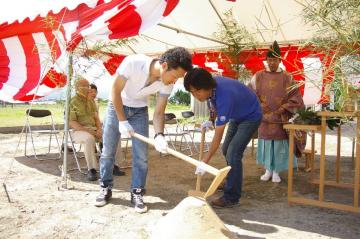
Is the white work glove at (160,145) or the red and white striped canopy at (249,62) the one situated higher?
the red and white striped canopy at (249,62)

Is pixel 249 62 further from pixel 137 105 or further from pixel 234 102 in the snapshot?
pixel 137 105

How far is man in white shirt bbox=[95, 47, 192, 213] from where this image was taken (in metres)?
2.81

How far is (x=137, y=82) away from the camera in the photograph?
3104mm

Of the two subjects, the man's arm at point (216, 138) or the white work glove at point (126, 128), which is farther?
the white work glove at point (126, 128)

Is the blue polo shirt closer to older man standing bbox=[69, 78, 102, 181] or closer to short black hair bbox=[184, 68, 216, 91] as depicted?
short black hair bbox=[184, 68, 216, 91]

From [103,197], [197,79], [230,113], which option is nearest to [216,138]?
[230,113]

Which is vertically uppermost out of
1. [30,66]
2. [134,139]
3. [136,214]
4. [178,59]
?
[30,66]

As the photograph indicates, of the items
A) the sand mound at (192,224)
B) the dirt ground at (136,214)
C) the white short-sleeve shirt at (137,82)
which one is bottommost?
the dirt ground at (136,214)

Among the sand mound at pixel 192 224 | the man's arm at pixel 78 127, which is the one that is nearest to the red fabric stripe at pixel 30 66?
the man's arm at pixel 78 127

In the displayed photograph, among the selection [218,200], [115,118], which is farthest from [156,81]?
[218,200]

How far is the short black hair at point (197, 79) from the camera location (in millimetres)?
2830

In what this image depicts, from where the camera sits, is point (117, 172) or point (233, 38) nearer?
point (117, 172)

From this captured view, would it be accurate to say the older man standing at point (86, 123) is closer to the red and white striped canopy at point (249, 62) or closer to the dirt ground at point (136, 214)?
the dirt ground at point (136, 214)

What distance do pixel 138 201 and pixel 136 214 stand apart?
0.43 feet
